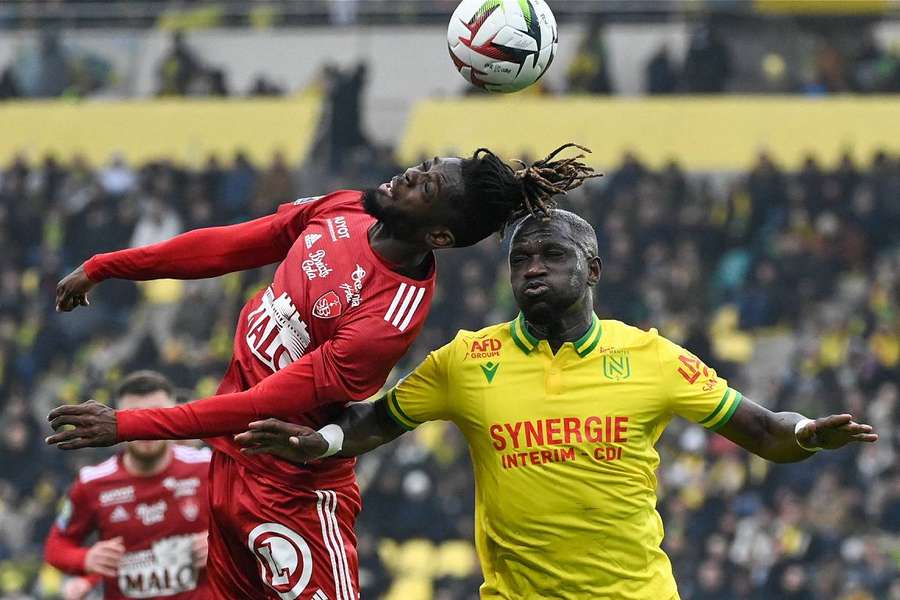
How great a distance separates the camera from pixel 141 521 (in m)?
8.63

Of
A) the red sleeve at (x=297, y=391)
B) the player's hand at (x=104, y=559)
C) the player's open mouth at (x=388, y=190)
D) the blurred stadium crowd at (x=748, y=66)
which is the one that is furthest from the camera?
the blurred stadium crowd at (x=748, y=66)

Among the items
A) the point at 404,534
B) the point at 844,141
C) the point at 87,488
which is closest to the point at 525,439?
the point at 87,488

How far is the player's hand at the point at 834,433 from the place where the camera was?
5.79 metres

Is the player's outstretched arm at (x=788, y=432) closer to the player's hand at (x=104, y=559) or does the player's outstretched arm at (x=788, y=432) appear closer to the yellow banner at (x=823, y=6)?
the player's hand at (x=104, y=559)

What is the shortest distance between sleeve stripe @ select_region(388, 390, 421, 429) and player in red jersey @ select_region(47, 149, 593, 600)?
139mm

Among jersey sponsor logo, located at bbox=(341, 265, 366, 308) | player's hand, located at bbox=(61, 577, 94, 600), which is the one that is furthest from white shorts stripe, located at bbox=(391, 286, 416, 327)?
player's hand, located at bbox=(61, 577, 94, 600)

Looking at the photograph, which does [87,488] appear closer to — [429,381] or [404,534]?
[429,381]

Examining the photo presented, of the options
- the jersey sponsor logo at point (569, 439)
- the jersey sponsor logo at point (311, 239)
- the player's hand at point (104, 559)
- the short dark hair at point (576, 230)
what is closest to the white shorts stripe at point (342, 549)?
the jersey sponsor logo at point (569, 439)

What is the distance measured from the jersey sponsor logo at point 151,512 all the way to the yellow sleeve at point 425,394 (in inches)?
103

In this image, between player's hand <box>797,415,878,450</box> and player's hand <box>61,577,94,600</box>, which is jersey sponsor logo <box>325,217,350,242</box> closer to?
player's hand <box>797,415,878,450</box>

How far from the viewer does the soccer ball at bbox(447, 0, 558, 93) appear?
22.6ft

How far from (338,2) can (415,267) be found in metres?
16.4

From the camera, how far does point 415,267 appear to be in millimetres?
6336

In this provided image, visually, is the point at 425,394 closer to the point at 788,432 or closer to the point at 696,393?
the point at 696,393
